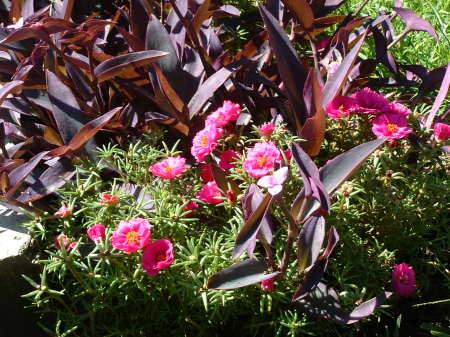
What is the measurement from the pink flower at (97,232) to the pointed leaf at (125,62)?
55 centimetres

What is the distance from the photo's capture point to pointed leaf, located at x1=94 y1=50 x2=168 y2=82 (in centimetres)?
182

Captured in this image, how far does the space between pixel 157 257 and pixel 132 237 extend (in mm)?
96

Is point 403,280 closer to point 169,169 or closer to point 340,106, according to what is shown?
point 340,106

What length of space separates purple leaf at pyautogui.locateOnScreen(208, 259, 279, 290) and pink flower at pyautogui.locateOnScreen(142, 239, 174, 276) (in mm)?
124

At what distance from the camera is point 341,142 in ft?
6.31

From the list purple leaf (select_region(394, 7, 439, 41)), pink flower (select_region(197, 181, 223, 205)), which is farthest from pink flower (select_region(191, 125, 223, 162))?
purple leaf (select_region(394, 7, 439, 41))

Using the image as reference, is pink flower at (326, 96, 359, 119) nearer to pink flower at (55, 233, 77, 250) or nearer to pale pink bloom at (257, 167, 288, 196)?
pale pink bloom at (257, 167, 288, 196)

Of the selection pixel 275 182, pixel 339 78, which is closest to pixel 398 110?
pixel 339 78

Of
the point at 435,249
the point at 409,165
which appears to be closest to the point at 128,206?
the point at 409,165

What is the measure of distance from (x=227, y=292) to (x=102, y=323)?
17.4 inches

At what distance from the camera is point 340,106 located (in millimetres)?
1746

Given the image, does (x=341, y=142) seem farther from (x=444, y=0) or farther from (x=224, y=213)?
(x=444, y=0)

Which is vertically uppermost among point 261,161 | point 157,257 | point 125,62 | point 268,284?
point 125,62

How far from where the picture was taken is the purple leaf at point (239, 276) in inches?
57.2
